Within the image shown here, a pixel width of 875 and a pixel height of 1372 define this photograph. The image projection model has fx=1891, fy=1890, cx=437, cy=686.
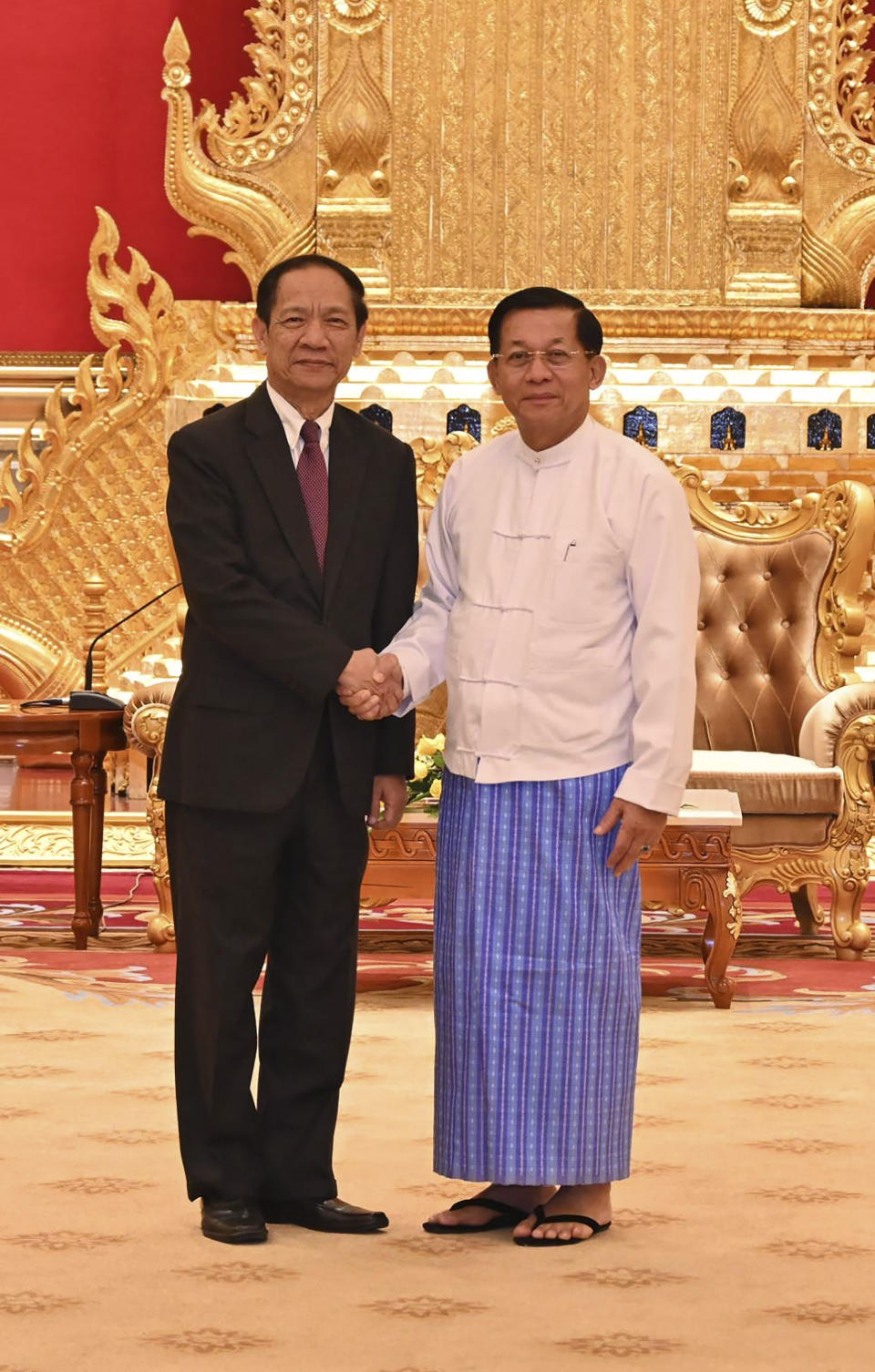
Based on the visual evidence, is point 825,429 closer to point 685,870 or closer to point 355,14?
point 355,14

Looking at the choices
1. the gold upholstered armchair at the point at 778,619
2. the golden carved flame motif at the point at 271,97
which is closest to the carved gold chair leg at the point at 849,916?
the gold upholstered armchair at the point at 778,619

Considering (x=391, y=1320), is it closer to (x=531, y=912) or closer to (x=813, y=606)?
(x=531, y=912)

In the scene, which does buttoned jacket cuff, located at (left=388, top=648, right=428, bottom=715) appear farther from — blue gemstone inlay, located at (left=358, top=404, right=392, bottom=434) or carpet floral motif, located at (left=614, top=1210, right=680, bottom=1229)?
blue gemstone inlay, located at (left=358, top=404, right=392, bottom=434)

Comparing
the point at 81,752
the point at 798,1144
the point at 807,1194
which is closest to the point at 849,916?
the point at 798,1144

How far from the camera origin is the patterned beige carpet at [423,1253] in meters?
2.22

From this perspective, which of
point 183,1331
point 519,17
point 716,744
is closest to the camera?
point 183,1331

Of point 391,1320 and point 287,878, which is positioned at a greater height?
point 287,878

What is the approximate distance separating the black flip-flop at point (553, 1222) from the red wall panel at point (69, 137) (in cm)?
641

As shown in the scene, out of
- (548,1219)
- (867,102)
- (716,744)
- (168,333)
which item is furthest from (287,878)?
(867,102)

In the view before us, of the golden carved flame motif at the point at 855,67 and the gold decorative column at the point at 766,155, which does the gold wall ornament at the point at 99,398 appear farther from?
the golden carved flame motif at the point at 855,67

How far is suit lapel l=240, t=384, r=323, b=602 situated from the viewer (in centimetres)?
271

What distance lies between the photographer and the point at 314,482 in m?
2.77

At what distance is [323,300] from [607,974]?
1047mm

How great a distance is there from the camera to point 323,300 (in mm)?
2688
